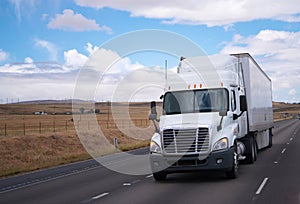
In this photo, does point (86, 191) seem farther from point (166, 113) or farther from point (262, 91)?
point (262, 91)

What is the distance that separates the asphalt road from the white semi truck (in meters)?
0.62

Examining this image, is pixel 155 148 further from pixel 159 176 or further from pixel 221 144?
pixel 221 144

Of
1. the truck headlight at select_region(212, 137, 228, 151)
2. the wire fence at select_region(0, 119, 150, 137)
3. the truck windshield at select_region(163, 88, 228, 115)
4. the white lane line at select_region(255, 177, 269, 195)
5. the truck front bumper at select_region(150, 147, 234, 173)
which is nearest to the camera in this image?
the white lane line at select_region(255, 177, 269, 195)

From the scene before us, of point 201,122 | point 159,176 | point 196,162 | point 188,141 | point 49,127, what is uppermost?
point 201,122

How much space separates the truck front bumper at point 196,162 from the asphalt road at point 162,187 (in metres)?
0.45

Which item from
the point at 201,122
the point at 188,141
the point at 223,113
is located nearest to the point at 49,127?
the point at 223,113

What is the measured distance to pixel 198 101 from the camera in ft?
48.2

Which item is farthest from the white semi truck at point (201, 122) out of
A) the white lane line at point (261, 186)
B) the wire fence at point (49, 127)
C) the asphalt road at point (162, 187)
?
the wire fence at point (49, 127)

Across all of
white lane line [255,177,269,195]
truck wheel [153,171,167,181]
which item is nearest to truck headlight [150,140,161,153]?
truck wheel [153,171,167,181]

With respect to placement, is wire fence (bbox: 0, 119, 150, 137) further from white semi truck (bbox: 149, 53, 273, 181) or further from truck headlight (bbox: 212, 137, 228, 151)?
truck headlight (bbox: 212, 137, 228, 151)

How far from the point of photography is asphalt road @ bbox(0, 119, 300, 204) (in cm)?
1091

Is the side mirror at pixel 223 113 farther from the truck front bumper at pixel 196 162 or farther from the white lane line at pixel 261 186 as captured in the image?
the white lane line at pixel 261 186

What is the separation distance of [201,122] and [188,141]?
747mm

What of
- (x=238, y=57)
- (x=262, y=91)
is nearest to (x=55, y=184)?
(x=238, y=57)
